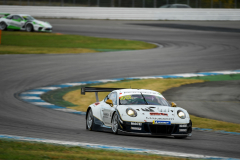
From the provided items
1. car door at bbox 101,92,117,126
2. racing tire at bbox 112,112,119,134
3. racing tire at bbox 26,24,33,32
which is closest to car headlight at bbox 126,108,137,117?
racing tire at bbox 112,112,119,134

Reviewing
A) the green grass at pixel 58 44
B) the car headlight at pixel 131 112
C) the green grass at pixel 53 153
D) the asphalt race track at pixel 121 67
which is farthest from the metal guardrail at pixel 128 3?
the green grass at pixel 53 153

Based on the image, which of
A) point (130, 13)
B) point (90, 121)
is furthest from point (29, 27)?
point (90, 121)

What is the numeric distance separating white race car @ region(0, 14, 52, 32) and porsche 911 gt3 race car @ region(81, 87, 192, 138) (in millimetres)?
26027

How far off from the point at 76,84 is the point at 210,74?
20.7 feet

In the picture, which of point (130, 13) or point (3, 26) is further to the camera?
point (130, 13)

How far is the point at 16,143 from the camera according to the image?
23.2ft

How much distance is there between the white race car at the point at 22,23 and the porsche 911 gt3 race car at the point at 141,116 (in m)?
26.0

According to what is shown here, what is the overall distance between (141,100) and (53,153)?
3332mm

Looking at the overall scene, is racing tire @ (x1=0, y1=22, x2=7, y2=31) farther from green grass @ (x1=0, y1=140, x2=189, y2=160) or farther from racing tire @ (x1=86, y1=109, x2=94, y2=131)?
green grass @ (x1=0, y1=140, x2=189, y2=160)

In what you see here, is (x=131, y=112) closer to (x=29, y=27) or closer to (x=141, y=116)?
(x=141, y=116)

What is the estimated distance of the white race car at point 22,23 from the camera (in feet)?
114

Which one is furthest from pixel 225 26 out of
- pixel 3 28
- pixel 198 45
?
pixel 3 28

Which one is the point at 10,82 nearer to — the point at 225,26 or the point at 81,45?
the point at 81,45

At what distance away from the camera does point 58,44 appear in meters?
28.6
